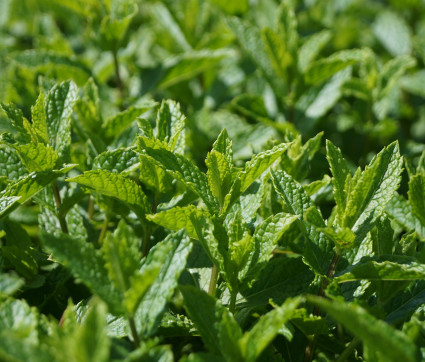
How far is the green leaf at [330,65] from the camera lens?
2.16m

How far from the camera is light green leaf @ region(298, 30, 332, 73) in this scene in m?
2.33

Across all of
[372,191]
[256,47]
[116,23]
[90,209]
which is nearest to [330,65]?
[256,47]

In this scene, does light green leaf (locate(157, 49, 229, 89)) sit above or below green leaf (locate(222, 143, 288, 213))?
above

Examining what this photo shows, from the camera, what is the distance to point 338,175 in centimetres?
143

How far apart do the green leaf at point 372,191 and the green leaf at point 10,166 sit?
0.90 m

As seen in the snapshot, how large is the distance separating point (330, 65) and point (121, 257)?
4.46 ft

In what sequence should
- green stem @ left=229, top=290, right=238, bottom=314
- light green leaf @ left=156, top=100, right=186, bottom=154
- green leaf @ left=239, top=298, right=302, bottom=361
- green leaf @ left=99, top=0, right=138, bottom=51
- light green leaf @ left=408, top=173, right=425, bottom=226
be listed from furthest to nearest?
green leaf @ left=99, top=0, right=138, bottom=51 < light green leaf @ left=156, top=100, right=186, bottom=154 < light green leaf @ left=408, top=173, right=425, bottom=226 < green stem @ left=229, top=290, right=238, bottom=314 < green leaf @ left=239, top=298, right=302, bottom=361

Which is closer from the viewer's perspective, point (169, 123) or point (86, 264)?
point (86, 264)

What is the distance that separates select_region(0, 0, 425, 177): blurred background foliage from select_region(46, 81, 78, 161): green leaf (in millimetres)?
209

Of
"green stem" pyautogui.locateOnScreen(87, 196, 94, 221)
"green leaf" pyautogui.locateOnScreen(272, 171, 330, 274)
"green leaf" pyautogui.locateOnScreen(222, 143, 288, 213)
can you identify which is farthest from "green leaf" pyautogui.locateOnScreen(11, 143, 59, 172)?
"green leaf" pyautogui.locateOnScreen(272, 171, 330, 274)

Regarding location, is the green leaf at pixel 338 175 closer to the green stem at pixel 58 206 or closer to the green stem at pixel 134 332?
the green stem at pixel 134 332

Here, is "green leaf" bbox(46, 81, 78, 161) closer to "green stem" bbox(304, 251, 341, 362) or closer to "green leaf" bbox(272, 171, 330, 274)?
"green leaf" bbox(272, 171, 330, 274)

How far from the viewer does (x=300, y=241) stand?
1.67 metres

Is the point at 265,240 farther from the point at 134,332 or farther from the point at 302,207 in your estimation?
the point at 134,332
